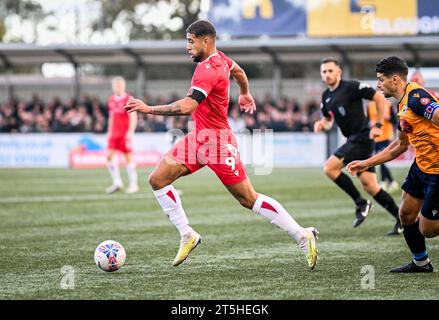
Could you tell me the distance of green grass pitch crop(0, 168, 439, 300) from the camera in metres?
7.07

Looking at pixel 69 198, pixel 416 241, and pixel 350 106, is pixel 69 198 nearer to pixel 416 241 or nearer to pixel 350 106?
pixel 350 106

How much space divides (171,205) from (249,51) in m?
25.5

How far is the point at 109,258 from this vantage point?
8.03 m

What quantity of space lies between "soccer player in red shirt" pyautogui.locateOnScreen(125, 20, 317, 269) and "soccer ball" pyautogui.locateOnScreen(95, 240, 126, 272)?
57 centimetres

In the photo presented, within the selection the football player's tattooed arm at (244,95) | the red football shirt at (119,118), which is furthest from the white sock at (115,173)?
the football player's tattooed arm at (244,95)

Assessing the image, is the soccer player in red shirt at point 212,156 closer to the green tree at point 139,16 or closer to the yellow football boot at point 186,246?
the yellow football boot at point 186,246

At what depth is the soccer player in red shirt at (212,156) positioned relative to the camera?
8.08 meters

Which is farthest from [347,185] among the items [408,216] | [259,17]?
[259,17]

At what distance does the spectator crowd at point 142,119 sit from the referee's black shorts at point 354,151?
56.6 feet

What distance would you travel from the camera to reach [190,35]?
8062mm

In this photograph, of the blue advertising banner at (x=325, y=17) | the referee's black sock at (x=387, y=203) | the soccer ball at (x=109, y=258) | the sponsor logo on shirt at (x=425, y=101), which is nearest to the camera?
the sponsor logo on shirt at (x=425, y=101)

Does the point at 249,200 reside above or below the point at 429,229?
above

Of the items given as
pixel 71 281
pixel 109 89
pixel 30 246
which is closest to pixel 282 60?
pixel 109 89
